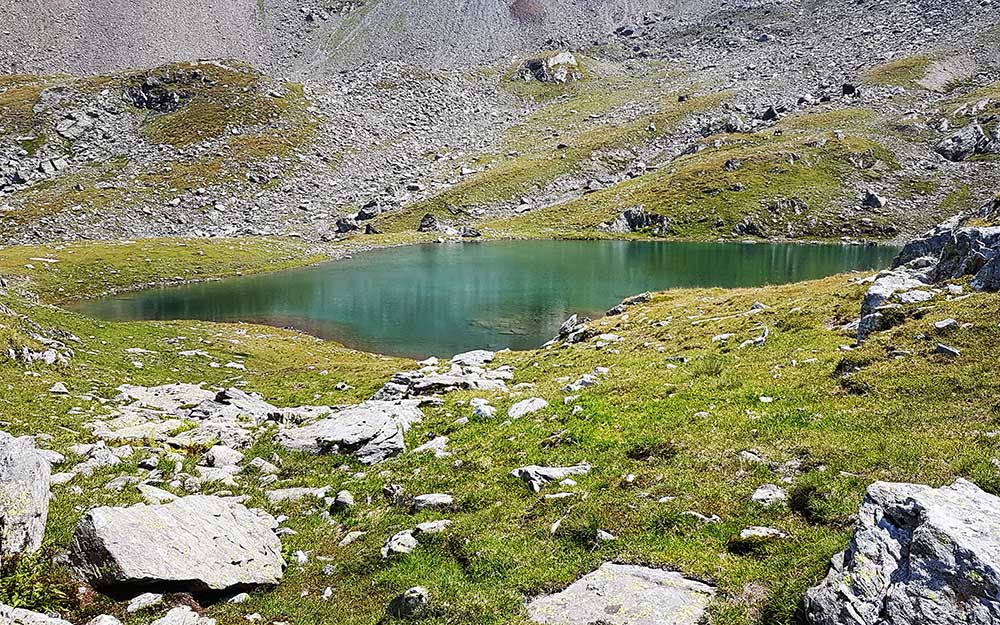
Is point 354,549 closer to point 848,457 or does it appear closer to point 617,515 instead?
point 617,515

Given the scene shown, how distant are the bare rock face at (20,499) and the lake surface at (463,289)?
135ft

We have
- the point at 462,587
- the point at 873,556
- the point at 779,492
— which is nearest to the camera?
the point at 873,556

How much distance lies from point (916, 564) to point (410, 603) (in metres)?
7.51

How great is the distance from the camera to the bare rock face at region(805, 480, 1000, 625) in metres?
6.87

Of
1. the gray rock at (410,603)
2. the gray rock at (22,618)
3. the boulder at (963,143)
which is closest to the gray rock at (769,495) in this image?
the gray rock at (410,603)

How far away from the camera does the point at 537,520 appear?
42.4 ft

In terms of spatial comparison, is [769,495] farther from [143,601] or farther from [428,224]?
[428,224]

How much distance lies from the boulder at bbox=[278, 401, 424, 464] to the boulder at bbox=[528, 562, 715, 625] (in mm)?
10091

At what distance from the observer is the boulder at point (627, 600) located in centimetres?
897

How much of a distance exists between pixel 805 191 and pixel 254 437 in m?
156

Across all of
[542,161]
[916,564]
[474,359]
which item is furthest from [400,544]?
[542,161]

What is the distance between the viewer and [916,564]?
747 cm

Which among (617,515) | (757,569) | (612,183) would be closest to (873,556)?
(757,569)

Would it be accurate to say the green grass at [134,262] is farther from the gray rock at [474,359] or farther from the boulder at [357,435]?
the boulder at [357,435]
